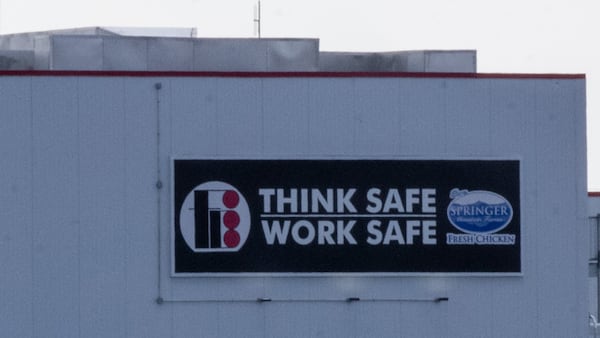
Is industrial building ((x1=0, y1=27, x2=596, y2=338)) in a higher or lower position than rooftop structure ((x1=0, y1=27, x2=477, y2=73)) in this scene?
lower

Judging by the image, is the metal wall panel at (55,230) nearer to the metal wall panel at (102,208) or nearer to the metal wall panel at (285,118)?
the metal wall panel at (102,208)

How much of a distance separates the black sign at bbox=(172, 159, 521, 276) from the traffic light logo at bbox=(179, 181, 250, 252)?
1 cm

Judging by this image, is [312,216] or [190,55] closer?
[312,216]

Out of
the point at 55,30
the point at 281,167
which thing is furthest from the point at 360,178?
the point at 55,30

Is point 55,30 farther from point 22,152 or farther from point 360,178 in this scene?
point 360,178

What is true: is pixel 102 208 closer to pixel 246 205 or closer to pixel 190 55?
pixel 246 205

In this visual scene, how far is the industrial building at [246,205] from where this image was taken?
16.5 m

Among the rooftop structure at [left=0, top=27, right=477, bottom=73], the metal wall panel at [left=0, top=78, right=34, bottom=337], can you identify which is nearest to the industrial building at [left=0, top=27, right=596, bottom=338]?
the metal wall panel at [left=0, top=78, right=34, bottom=337]

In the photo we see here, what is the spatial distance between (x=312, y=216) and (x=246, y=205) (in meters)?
0.93

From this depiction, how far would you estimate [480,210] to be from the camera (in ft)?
55.3

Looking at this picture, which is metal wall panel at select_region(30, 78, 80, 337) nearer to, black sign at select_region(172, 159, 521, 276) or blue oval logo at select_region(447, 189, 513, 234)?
black sign at select_region(172, 159, 521, 276)

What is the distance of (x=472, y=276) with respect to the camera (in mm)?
16750

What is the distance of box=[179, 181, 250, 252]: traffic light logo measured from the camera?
16.5m

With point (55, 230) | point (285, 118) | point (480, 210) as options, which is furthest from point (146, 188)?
point (480, 210)
